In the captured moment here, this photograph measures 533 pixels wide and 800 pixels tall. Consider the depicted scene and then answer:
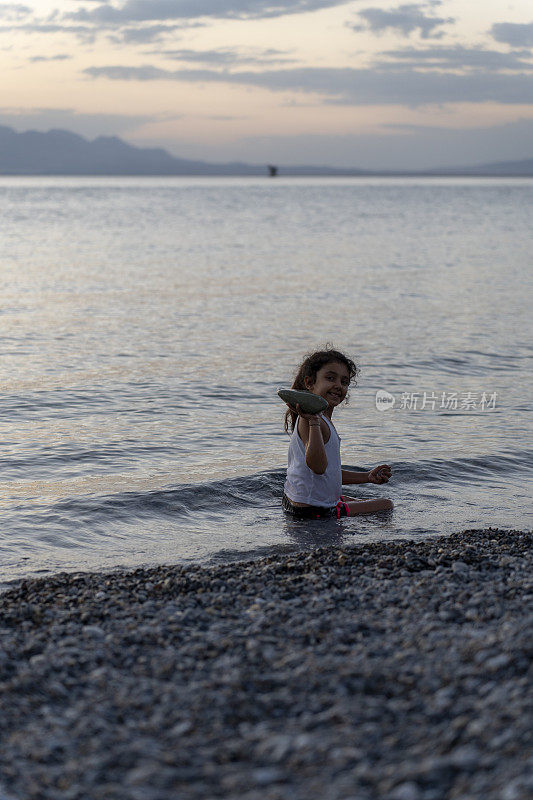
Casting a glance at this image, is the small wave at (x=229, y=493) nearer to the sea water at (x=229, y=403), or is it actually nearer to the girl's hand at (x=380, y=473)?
the sea water at (x=229, y=403)

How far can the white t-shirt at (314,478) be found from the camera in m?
9.04

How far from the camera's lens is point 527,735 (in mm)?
3945

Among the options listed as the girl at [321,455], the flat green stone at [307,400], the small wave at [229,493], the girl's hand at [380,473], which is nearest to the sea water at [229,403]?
the small wave at [229,493]

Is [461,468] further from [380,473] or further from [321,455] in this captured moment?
[321,455]

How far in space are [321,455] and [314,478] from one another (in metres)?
0.62

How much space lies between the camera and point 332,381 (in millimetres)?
8891

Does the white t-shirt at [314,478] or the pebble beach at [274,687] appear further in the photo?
the white t-shirt at [314,478]

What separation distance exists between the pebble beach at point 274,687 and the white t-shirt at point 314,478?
2.39 meters

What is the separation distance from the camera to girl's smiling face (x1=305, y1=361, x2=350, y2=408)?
889 cm

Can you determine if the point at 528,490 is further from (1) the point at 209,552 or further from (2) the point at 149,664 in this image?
(2) the point at 149,664

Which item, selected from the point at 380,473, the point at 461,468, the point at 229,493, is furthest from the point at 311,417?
the point at 461,468

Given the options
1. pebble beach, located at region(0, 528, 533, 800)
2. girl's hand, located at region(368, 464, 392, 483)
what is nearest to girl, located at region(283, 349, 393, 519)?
girl's hand, located at region(368, 464, 392, 483)

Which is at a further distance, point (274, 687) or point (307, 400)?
point (307, 400)

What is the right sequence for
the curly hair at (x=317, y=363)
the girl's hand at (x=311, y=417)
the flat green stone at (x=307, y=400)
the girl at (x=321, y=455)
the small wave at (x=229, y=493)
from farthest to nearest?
the small wave at (x=229, y=493) → the curly hair at (x=317, y=363) → the girl at (x=321, y=455) → the girl's hand at (x=311, y=417) → the flat green stone at (x=307, y=400)
